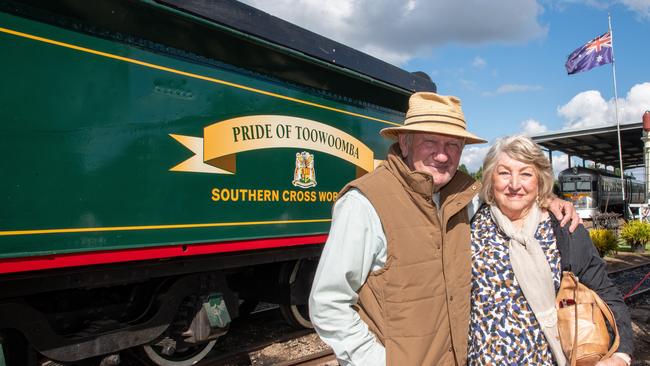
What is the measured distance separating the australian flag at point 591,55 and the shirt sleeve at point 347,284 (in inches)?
880

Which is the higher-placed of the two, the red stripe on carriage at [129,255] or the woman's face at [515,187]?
the woman's face at [515,187]

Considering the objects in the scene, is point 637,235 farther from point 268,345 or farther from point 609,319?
point 609,319

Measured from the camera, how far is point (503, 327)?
191 cm

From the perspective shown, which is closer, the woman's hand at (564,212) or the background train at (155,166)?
the woman's hand at (564,212)

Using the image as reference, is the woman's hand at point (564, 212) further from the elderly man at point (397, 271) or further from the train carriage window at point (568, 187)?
the train carriage window at point (568, 187)

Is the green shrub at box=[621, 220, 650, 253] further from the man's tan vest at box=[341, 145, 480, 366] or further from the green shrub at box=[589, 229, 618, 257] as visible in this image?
the man's tan vest at box=[341, 145, 480, 366]

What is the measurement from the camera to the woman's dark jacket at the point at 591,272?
1.90m

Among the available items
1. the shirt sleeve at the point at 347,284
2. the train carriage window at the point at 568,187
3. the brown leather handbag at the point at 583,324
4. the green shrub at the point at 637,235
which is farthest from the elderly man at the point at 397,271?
the train carriage window at the point at 568,187

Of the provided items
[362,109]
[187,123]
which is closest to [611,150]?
[362,109]

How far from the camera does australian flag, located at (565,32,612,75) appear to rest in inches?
797

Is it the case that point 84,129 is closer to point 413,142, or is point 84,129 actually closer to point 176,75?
point 176,75

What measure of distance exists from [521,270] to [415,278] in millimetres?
472

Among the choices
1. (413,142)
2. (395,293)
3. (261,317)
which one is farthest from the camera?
(261,317)

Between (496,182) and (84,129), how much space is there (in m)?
2.46
